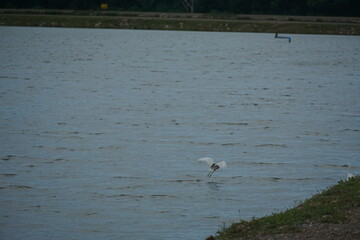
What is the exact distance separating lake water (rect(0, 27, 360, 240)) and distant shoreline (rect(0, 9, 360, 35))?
65.7 metres

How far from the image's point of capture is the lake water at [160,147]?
1530 cm

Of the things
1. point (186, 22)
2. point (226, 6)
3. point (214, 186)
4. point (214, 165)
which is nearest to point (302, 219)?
point (214, 186)

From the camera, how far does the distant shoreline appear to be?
372 feet

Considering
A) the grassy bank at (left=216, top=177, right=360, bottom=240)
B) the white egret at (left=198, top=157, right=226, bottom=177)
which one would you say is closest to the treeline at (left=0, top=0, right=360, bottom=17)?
the white egret at (left=198, top=157, right=226, bottom=177)

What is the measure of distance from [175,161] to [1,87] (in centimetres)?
1865

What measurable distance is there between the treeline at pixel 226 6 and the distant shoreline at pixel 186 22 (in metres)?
8.48

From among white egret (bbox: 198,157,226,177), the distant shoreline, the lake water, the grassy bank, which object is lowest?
the distant shoreline

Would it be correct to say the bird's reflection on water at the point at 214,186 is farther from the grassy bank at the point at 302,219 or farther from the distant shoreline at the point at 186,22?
the distant shoreline at the point at 186,22

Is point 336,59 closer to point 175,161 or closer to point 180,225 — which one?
point 175,161

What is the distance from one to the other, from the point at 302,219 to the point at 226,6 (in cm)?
13473

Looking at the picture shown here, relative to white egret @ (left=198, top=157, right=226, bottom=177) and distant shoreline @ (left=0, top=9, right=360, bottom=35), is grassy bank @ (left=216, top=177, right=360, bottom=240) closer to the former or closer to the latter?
white egret @ (left=198, top=157, right=226, bottom=177)

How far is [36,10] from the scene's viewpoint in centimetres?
13250

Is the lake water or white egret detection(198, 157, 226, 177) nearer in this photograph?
the lake water

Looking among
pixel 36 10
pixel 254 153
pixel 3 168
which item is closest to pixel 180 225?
pixel 3 168
